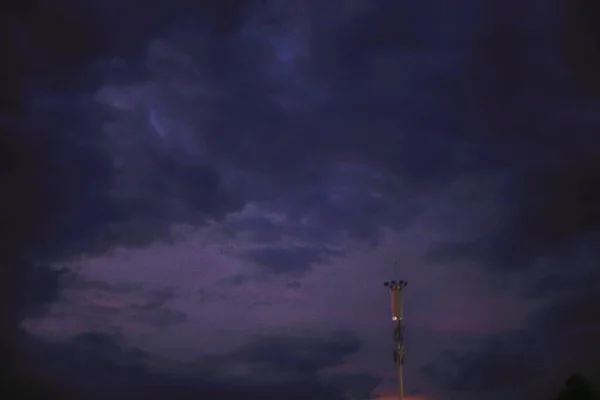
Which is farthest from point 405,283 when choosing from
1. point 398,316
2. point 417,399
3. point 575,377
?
point 575,377

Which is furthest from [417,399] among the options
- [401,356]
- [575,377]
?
[575,377]

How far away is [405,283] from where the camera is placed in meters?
39.3

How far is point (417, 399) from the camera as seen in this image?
167ft

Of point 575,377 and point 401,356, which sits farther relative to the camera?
point 575,377

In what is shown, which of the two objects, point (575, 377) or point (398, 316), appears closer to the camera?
point (398, 316)

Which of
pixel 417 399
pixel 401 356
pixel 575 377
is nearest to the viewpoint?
pixel 401 356

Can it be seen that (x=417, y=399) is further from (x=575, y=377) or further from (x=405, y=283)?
(x=575, y=377)

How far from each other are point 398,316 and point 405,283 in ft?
6.53

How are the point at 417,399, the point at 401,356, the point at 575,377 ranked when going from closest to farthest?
the point at 401,356 < the point at 417,399 < the point at 575,377

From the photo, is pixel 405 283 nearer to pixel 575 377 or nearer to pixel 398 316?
pixel 398 316

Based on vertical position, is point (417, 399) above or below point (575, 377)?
below

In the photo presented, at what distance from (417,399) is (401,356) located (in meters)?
14.5

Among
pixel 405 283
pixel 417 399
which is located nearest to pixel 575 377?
pixel 417 399

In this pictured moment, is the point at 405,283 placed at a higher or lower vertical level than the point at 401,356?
higher
